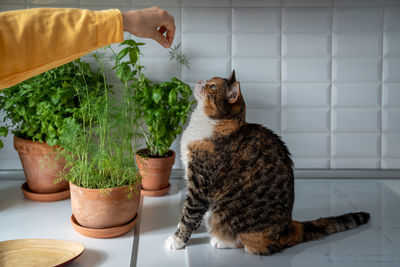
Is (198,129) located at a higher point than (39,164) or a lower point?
higher

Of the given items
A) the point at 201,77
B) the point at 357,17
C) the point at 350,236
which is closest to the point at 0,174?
the point at 201,77

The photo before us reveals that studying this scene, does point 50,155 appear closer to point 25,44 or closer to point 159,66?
point 159,66

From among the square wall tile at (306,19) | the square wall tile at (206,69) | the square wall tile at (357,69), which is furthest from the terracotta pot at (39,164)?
the square wall tile at (357,69)

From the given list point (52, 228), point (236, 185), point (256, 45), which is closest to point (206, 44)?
point (256, 45)

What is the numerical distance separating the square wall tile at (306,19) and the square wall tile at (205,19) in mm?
265

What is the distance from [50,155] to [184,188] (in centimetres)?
57

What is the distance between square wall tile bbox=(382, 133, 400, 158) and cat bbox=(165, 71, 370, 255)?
701 mm

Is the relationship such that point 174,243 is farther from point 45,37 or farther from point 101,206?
point 45,37

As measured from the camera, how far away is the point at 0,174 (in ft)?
5.78

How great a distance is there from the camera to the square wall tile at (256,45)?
1.73 metres

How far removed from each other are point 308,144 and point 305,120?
11 centimetres

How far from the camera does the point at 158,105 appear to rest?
5.27 feet

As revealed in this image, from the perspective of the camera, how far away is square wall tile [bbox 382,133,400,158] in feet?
5.84

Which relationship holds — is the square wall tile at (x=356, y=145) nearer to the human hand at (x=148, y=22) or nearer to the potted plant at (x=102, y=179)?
the potted plant at (x=102, y=179)
